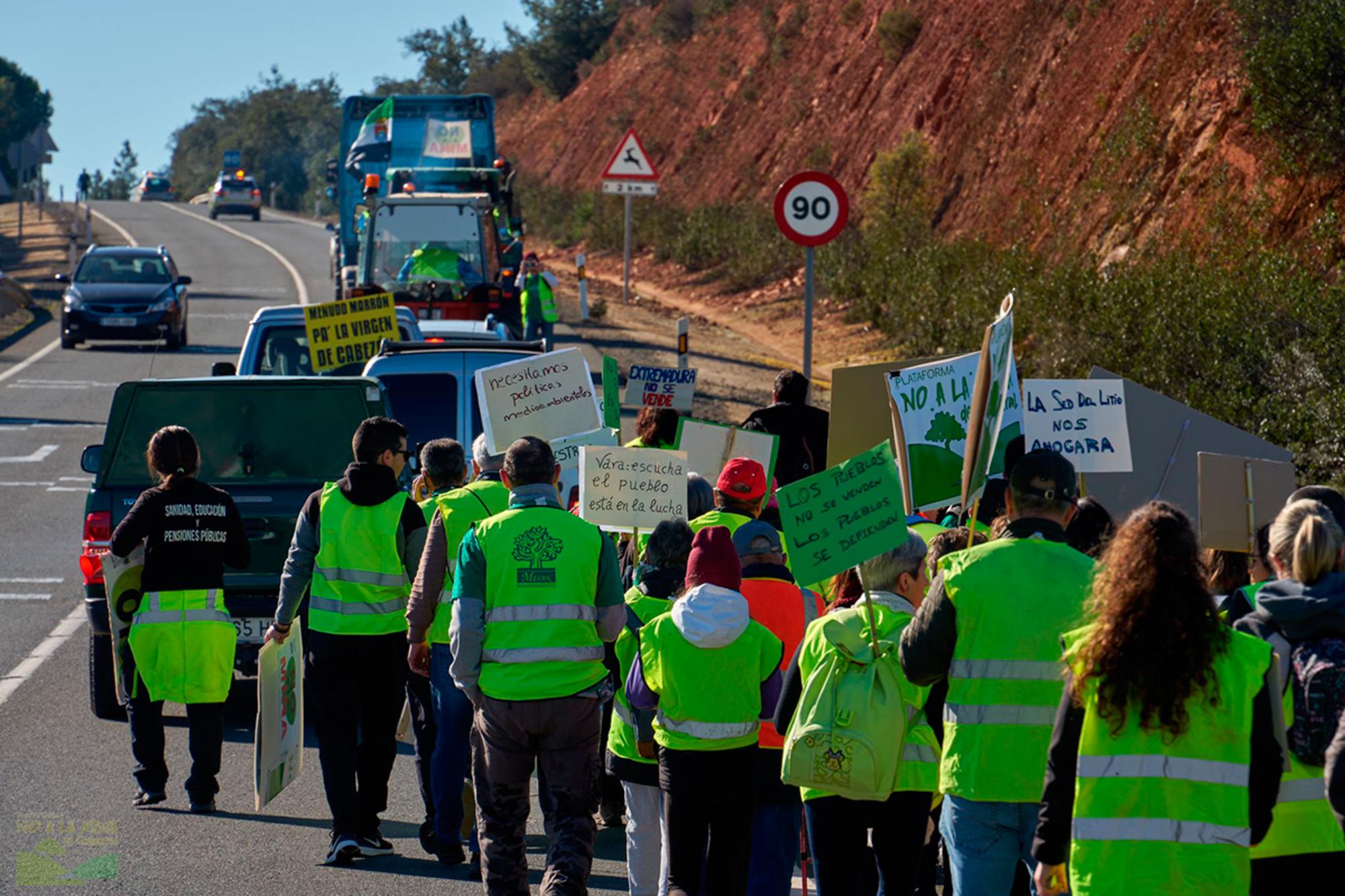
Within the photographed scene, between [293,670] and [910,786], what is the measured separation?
326 centimetres

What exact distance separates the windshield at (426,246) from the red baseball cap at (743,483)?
14.9 meters

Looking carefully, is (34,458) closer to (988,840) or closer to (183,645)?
(183,645)

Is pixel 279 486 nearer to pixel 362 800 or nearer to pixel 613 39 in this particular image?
pixel 362 800

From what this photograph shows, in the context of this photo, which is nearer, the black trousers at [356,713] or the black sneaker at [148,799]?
the black trousers at [356,713]

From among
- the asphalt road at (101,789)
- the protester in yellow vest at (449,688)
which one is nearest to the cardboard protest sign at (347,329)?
the asphalt road at (101,789)

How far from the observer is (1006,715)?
4.98m

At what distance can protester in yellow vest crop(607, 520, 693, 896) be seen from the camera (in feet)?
19.8

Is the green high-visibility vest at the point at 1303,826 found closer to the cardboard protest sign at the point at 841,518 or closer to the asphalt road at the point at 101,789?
the cardboard protest sign at the point at 841,518

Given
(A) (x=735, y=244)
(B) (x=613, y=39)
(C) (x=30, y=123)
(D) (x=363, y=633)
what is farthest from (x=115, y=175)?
(D) (x=363, y=633)

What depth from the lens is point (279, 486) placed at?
376 inches

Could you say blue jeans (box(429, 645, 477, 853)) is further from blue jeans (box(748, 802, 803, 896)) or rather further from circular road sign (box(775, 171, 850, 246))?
circular road sign (box(775, 171, 850, 246))

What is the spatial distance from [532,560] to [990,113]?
2800 centimetres

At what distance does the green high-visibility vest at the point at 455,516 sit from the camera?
7.00 m

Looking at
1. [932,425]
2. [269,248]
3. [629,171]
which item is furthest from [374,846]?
[269,248]
